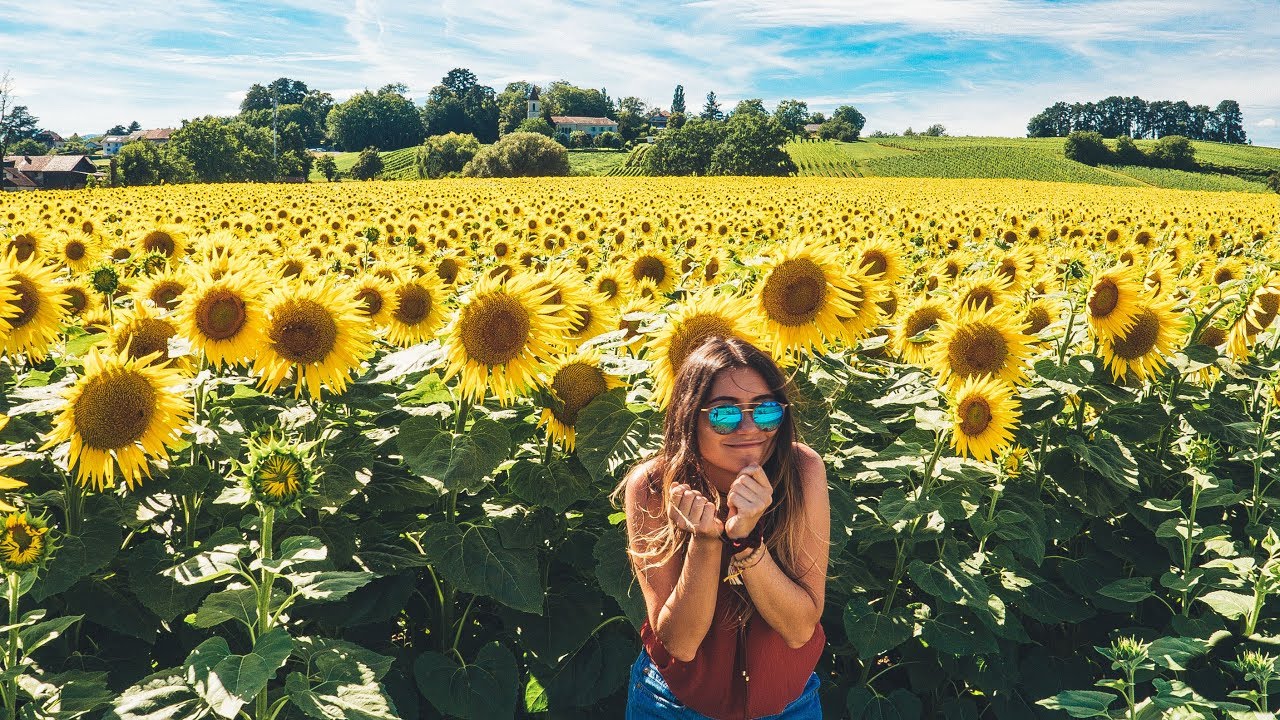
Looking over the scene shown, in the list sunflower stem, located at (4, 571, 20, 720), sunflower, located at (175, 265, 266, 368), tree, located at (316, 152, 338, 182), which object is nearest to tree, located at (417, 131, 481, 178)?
tree, located at (316, 152, 338, 182)

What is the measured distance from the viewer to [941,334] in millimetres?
3906

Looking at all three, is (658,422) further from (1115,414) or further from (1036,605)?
(1115,414)

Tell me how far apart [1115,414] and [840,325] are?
1450 millimetres

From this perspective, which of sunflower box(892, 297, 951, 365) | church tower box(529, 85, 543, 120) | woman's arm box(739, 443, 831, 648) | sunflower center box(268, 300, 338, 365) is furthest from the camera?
church tower box(529, 85, 543, 120)

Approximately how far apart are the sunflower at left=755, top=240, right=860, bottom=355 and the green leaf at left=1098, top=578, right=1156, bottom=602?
161cm

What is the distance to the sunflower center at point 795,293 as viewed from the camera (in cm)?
379

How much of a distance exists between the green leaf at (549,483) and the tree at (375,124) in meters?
132

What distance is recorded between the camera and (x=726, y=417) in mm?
2389

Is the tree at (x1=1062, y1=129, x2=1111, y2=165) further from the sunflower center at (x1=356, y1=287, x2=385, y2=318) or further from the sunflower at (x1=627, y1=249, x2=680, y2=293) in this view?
the sunflower center at (x1=356, y1=287, x2=385, y2=318)

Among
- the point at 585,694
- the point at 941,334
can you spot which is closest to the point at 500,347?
the point at 585,694

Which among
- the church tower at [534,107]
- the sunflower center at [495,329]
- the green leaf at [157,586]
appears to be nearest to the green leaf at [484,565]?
the sunflower center at [495,329]

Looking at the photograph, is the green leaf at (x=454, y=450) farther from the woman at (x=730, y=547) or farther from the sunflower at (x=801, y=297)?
the sunflower at (x=801, y=297)

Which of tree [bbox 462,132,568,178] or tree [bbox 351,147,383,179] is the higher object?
tree [bbox 462,132,568,178]

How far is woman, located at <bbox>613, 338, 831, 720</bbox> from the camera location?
7.86 feet
